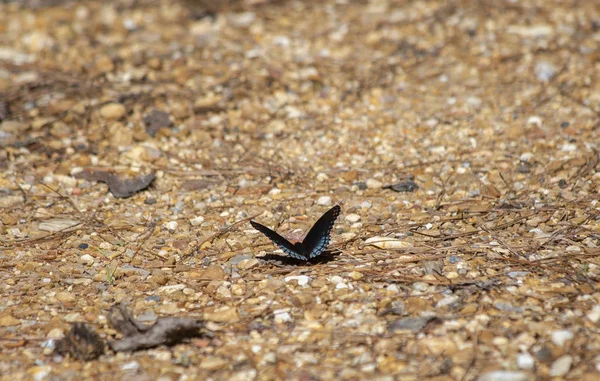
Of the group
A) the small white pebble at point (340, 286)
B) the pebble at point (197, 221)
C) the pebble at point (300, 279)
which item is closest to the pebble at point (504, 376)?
the small white pebble at point (340, 286)

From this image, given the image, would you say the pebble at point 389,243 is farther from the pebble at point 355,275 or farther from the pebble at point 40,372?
the pebble at point 40,372

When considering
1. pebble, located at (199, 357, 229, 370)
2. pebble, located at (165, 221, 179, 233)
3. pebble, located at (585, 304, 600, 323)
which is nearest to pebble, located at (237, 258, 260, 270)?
pebble, located at (165, 221, 179, 233)

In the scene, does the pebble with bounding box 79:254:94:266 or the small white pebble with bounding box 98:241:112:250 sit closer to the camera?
the pebble with bounding box 79:254:94:266

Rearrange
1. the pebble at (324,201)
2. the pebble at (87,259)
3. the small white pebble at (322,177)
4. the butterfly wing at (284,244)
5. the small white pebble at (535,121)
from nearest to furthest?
the butterfly wing at (284,244), the pebble at (87,259), the pebble at (324,201), the small white pebble at (322,177), the small white pebble at (535,121)

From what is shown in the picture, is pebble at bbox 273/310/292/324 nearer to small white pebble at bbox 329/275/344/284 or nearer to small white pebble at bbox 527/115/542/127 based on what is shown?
small white pebble at bbox 329/275/344/284

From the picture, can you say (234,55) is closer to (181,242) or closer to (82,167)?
(82,167)

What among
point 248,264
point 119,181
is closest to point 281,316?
point 248,264
